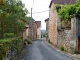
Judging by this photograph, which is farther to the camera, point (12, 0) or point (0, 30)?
point (12, 0)

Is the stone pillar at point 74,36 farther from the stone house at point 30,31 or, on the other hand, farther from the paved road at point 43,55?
the stone house at point 30,31

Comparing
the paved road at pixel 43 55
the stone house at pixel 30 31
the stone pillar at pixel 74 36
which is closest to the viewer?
the paved road at pixel 43 55

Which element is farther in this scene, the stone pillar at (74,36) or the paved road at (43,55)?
the stone pillar at (74,36)

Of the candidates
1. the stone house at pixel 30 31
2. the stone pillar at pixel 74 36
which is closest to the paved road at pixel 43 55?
the stone pillar at pixel 74 36

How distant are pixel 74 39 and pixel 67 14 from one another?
3887mm

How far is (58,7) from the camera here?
77.6 feet

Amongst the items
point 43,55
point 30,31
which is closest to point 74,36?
point 43,55

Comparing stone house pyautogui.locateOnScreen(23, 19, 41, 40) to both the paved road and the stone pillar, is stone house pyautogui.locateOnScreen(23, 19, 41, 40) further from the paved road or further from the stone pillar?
the stone pillar

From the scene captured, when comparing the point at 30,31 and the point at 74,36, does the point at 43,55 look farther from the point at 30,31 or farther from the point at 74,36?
the point at 30,31

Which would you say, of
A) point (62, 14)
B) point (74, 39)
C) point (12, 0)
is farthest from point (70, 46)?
point (12, 0)

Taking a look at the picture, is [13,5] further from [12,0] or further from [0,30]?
[0,30]

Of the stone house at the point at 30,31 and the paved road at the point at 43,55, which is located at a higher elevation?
the stone house at the point at 30,31

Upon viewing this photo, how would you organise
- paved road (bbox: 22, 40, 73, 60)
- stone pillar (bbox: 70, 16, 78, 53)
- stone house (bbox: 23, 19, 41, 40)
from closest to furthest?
paved road (bbox: 22, 40, 73, 60) → stone pillar (bbox: 70, 16, 78, 53) → stone house (bbox: 23, 19, 41, 40)

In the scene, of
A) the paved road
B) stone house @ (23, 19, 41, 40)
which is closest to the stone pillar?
the paved road
